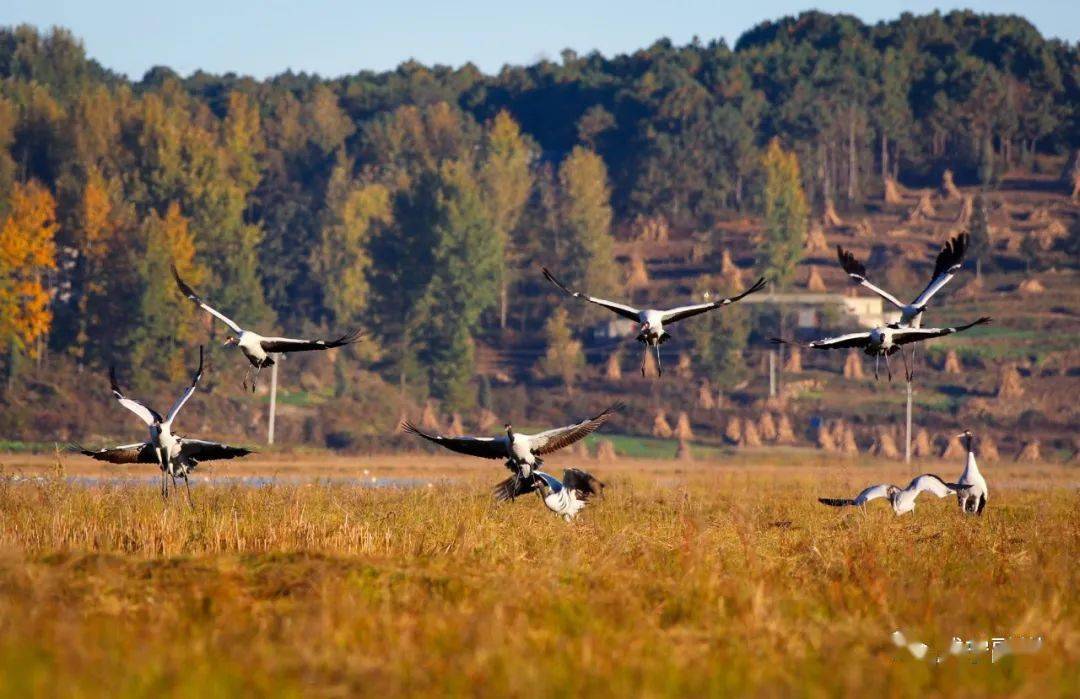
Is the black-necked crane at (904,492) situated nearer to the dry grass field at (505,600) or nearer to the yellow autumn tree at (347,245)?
the dry grass field at (505,600)

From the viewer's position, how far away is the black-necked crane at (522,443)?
76.7ft

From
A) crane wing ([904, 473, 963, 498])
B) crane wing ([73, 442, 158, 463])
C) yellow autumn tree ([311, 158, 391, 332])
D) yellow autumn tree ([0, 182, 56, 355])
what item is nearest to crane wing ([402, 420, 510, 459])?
crane wing ([73, 442, 158, 463])

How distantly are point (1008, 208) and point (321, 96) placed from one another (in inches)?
2166

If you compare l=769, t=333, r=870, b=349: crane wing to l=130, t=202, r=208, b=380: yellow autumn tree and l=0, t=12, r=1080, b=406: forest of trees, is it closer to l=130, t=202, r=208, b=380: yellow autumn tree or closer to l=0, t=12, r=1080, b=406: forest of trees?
A: l=130, t=202, r=208, b=380: yellow autumn tree

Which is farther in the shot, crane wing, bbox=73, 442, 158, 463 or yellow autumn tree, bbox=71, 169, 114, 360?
yellow autumn tree, bbox=71, 169, 114, 360

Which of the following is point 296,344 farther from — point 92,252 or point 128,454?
point 92,252

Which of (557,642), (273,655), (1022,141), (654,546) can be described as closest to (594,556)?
(654,546)

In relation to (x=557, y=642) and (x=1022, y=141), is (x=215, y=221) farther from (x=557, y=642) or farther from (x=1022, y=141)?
(x=557, y=642)

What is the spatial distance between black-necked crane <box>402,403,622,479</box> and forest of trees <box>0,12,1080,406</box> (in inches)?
2045

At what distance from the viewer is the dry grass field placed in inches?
478

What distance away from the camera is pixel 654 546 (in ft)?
65.2

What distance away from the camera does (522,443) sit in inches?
922

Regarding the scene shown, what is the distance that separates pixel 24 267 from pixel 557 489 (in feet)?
181

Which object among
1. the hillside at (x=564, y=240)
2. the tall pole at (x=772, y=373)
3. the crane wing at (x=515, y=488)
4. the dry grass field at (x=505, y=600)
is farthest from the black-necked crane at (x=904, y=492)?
the tall pole at (x=772, y=373)
